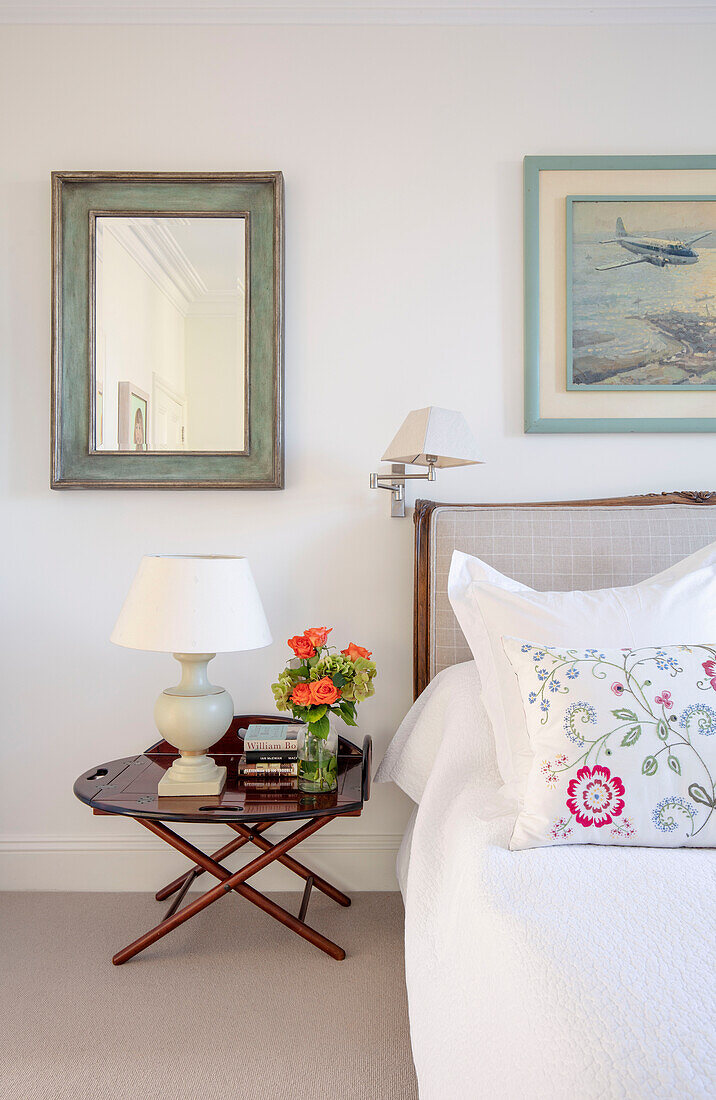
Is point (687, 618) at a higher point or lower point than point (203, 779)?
higher

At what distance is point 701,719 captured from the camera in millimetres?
1268

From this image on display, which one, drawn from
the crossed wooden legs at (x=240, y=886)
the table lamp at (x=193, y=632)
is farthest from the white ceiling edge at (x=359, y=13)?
the crossed wooden legs at (x=240, y=886)

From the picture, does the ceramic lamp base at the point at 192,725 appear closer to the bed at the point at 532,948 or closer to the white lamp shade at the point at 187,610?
the white lamp shade at the point at 187,610

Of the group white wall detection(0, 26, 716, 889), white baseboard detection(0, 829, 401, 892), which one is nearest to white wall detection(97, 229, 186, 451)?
white wall detection(0, 26, 716, 889)

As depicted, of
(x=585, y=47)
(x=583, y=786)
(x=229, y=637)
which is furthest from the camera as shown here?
(x=585, y=47)

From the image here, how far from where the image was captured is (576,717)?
50.4 inches

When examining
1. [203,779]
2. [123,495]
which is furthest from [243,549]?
[203,779]

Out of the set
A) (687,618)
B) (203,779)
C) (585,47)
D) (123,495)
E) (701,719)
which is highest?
(585,47)

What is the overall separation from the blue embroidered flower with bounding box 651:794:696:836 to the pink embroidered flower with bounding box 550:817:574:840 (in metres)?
0.14

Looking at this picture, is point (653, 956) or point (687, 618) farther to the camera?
point (687, 618)

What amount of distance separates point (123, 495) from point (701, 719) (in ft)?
5.63

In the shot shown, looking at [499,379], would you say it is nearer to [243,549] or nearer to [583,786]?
[243,549]

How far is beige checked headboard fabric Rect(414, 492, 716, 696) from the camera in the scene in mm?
2039

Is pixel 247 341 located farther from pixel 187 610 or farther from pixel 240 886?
pixel 240 886
